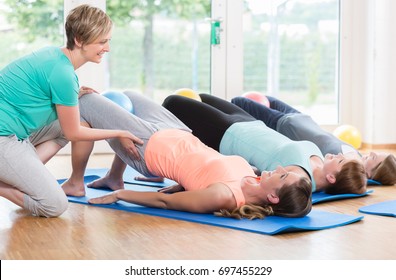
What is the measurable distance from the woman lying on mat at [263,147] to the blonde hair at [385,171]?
45 centimetres

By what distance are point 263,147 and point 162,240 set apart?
1104mm

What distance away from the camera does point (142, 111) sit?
12.1ft

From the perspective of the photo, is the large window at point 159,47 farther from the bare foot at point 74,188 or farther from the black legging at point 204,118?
the bare foot at point 74,188

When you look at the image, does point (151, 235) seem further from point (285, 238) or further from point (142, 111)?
point (142, 111)

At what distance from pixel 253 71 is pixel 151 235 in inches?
142

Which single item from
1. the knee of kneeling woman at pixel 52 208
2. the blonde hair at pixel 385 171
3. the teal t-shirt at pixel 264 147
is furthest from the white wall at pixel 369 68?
the knee of kneeling woman at pixel 52 208

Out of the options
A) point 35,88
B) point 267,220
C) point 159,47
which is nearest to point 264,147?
point 267,220

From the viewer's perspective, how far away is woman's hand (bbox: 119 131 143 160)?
127 inches

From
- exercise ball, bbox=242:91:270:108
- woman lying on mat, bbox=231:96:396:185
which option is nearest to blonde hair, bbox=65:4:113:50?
woman lying on mat, bbox=231:96:396:185

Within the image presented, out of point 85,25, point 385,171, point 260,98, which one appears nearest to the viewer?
point 85,25

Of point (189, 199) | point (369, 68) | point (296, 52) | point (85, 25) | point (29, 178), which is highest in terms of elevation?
point (85, 25)

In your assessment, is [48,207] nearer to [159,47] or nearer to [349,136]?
[159,47]

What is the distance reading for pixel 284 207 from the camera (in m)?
2.90

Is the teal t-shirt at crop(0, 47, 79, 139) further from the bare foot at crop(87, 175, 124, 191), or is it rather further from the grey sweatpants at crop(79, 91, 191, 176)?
the bare foot at crop(87, 175, 124, 191)
